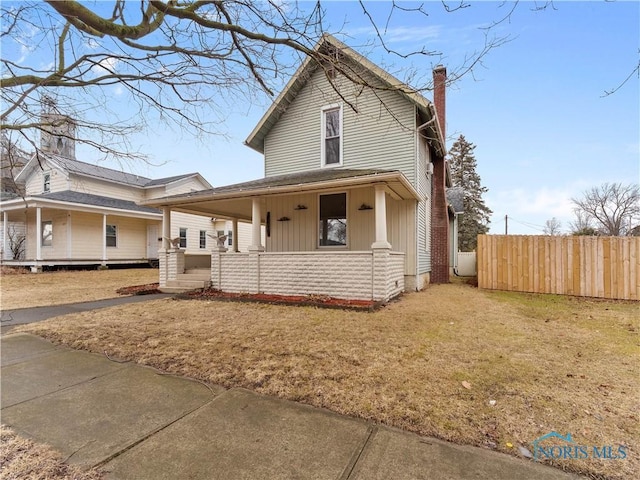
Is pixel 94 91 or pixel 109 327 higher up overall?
pixel 94 91

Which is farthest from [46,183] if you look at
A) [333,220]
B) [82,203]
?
[333,220]

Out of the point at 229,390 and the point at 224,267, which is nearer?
the point at 229,390

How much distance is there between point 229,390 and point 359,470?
1589mm

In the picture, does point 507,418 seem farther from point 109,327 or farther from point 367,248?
point 367,248

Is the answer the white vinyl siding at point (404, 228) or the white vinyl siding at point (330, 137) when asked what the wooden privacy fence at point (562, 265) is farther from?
the white vinyl siding at point (330, 137)

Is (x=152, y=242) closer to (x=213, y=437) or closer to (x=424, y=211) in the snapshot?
(x=424, y=211)

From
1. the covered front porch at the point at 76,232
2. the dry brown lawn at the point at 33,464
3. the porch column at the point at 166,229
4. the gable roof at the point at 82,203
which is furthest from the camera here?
the covered front porch at the point at 76,232

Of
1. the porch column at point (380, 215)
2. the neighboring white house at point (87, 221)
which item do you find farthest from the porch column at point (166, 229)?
the porch column at point (380, 215)

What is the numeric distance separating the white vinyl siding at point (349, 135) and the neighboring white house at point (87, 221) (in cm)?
492

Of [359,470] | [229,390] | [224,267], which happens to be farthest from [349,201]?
[359,470]

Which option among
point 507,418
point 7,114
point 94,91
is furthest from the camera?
point 94,91

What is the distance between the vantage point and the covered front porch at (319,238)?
760 cm

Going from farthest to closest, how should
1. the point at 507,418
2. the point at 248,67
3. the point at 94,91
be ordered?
the point at 94,91
the point at 248,67
the point at 507,418

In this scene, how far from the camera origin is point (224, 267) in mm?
9461
